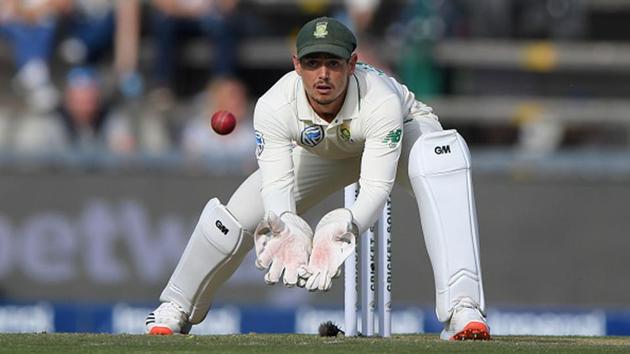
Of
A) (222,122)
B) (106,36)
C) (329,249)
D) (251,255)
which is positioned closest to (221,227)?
(222,122)

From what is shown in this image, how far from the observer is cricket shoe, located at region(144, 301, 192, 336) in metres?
6.54

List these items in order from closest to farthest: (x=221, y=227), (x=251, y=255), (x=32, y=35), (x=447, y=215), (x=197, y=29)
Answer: (x=447, y=215)
(x=221, y=227)
(x=251, y=255)
(x=32, y=35)
(x=197, y=29)

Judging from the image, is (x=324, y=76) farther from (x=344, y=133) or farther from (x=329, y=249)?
(x=329, y=249)

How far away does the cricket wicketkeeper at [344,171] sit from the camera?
18.0 ft

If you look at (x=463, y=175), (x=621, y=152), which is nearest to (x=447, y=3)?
(x=621, y=152)

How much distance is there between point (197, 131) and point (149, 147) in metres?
0.42

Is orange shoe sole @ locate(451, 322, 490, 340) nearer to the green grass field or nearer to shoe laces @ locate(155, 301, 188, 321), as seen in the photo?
the green grass field

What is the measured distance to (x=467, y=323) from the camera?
230 inches

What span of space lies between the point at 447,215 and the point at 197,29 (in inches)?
259

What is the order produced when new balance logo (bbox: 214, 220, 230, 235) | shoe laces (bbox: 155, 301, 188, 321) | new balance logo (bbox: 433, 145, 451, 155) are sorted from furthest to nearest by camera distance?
1. shoe laces (bbox: 155, 301, 188, 321)
2. new balance logo (bbox: 214, 220, 230, 235)
3. new balance logo (bbox: 433, 145, 451, 155)

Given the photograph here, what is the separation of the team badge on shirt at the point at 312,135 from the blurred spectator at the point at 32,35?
20.1ft

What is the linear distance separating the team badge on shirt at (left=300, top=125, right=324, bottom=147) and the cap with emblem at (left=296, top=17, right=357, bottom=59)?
1.03ft

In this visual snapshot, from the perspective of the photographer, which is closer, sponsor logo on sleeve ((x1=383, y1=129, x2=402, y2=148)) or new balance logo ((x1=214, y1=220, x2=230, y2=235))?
sponsor logo on sleeve ((x1=383, y1=129, x2=402, y2=148))

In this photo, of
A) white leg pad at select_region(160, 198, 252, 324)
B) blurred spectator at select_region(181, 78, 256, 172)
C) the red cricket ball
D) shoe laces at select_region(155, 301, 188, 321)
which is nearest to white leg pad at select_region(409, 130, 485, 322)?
the red cricket ball
